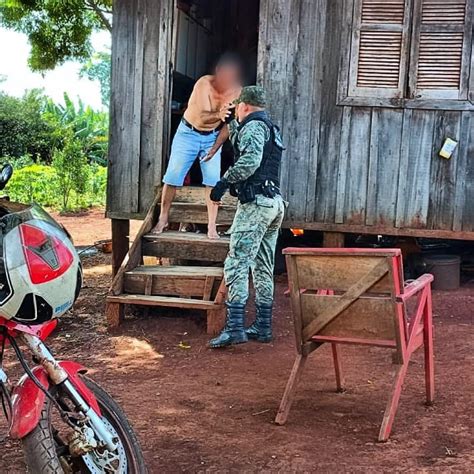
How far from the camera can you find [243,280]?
597 centimetres

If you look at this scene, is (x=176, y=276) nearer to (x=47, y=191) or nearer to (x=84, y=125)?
(x=47, y=191)

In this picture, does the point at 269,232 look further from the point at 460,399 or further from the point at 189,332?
the point at 460,399

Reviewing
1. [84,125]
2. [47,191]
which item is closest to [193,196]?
[47,191]

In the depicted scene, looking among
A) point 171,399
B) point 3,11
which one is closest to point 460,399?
point 171,399

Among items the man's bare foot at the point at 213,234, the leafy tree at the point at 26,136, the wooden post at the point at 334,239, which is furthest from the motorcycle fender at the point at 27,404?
the leafy tree at the point at 26,136

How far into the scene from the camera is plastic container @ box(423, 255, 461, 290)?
8273 millimetres

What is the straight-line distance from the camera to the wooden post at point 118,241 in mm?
8289

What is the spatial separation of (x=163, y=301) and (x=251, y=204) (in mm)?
1333

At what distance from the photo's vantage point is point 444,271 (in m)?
8.28

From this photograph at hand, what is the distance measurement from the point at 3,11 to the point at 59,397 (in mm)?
12373

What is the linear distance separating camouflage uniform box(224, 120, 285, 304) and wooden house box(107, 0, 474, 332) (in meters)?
1.64

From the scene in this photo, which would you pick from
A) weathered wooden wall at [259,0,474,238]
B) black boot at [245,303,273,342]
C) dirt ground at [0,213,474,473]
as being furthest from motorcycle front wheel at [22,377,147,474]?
weathered wooden wall at [259,0,474,238]

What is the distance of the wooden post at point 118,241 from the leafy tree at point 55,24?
6.03 metres

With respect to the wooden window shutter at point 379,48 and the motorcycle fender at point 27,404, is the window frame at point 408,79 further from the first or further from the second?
the motorcycle fender at point 27,404
